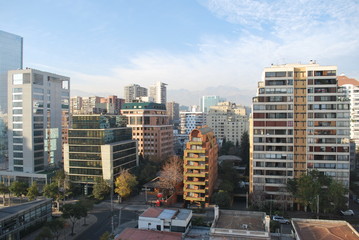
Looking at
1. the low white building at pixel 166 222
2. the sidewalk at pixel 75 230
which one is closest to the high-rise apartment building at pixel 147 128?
the sidewalk at pixel 75 230

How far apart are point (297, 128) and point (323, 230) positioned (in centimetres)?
2544

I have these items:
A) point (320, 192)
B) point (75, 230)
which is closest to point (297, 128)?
point (320, 192)

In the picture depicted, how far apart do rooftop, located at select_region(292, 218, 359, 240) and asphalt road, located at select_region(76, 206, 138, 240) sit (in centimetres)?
2763

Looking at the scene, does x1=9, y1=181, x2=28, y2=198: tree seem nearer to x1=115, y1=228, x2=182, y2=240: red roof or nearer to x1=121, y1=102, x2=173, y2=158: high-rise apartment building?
x1=115, y1=228, x2=182, y2=240: red roof

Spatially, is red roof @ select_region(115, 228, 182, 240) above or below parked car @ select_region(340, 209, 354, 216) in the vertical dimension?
above

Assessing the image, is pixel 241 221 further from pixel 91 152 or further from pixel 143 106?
pixel 143 106

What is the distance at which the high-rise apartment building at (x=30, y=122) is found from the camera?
66188mm

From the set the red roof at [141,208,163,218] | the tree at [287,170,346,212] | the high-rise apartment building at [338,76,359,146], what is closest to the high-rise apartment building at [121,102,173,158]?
the red roof at [141,208,163,218]

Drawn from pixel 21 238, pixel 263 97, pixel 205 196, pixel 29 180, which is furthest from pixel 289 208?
pixel 29 180

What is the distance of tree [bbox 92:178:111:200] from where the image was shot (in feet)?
180

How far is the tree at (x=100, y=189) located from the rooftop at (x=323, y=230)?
123ft

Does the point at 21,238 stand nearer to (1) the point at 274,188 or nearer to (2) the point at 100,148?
(2) the point at 100,148

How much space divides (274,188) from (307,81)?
69.3 feet

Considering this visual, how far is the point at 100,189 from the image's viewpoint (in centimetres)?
5516
